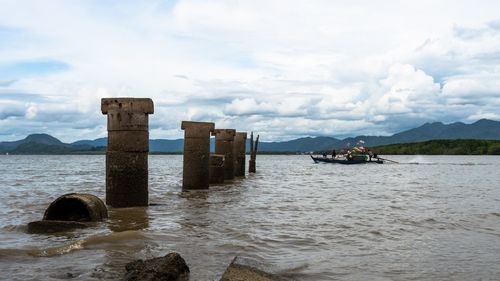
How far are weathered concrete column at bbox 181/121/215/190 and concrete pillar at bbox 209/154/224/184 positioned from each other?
13.3 ft

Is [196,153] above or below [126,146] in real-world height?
below

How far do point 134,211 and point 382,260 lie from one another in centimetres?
667

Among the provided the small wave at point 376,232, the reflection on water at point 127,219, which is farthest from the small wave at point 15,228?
the small wave at point 376,232

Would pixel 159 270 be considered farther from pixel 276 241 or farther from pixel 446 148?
pixel 446 148

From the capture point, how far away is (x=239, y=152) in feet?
103

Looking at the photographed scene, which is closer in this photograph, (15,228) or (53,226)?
(53,226)

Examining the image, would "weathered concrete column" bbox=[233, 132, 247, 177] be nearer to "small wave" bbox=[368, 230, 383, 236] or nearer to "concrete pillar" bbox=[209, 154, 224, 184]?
"concrete pillar" bbox=[209, 154, 224, 184]

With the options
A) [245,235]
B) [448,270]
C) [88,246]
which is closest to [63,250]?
[88,246]

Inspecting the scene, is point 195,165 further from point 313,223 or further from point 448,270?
point 448,270

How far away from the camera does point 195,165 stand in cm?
1950

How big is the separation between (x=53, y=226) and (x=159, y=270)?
5113 millimetres

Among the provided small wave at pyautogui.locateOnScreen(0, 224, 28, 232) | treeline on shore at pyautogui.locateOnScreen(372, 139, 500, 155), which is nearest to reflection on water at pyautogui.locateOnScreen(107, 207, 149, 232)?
small wave at pyautogui.locateOnScreen(0, 224, 28, 232)

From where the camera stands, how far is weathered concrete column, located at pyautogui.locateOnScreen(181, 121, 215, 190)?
1888 cm

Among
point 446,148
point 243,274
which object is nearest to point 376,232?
point 243,274
